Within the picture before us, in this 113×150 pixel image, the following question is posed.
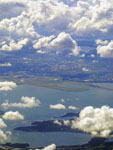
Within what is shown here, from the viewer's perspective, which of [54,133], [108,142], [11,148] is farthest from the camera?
[54,133]

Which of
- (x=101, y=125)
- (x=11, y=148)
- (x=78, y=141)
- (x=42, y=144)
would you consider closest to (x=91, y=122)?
(x=101, y=125)

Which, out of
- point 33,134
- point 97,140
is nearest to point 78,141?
point 97,140

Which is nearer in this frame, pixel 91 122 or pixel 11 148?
pixel 11 148

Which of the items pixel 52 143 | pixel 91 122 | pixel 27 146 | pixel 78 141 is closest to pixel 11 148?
pixel 27 146

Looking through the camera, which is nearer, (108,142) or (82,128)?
(108,142)

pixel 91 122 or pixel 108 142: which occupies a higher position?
pixel 91 122

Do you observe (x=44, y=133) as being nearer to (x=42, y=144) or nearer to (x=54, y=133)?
(x=54, y=133)

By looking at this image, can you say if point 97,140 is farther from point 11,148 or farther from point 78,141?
point 11,148

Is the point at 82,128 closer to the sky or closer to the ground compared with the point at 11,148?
closer to the sky

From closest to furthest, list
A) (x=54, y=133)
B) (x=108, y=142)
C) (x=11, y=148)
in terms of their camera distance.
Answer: (x=11, y=148), (x=108, y=142), (x=54, y=133)
